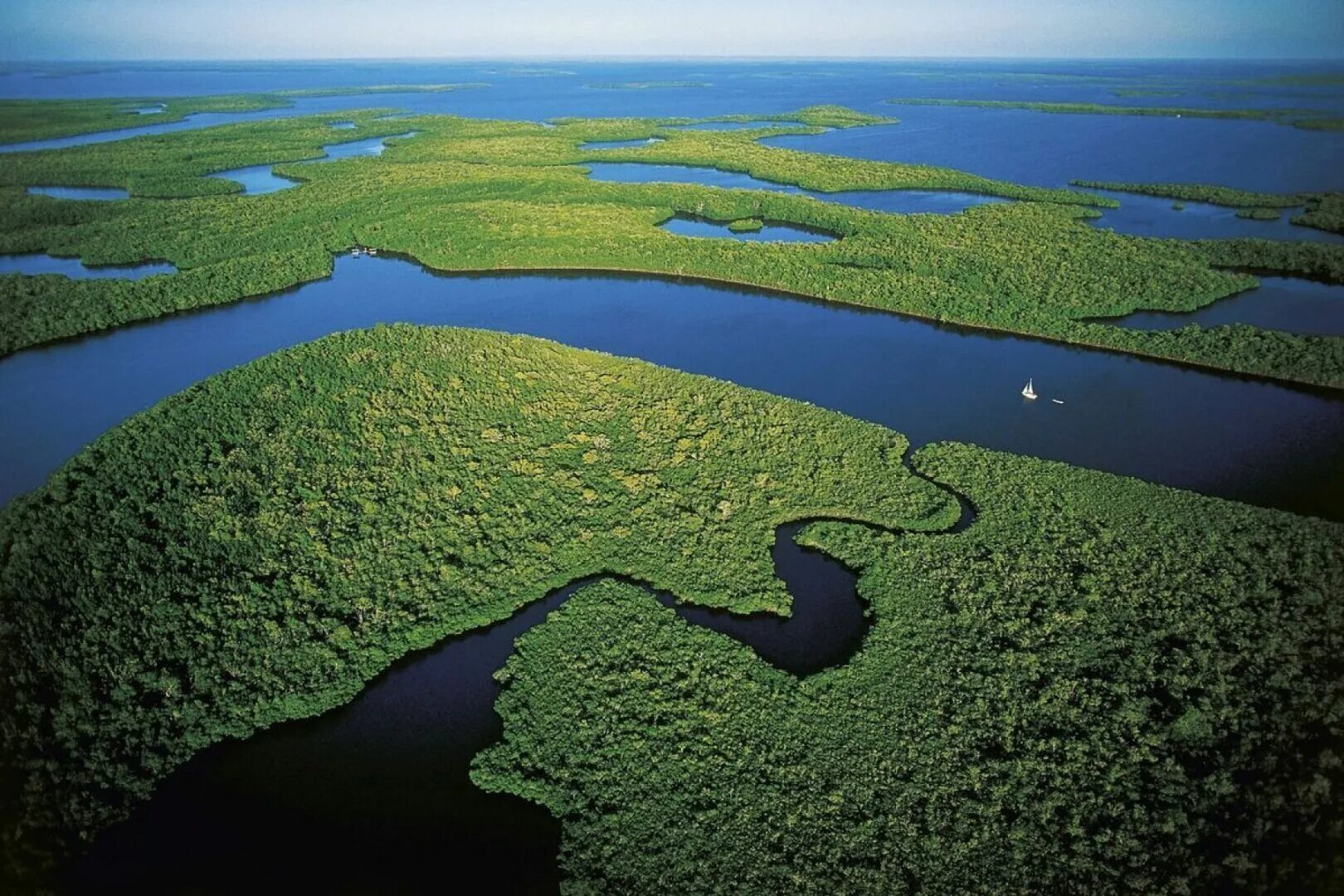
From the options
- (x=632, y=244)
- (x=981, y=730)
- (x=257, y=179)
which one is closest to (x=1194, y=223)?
(x=632, y=244)

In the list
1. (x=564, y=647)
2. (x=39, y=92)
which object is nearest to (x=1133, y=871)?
(x=564, y=647)

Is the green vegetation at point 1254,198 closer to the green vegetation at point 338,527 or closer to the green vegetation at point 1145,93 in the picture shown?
the green vegetation at point 338,527

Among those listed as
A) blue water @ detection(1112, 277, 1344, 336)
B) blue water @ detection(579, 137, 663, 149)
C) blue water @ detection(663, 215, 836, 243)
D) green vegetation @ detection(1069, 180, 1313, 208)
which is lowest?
blue water @ detection(1112, 277, 1344, 336)

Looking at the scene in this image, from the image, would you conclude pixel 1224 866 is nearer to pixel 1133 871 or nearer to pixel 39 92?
pixel 1133 871

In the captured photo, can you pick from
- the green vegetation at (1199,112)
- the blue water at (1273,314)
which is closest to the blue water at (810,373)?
the blue water at (1273,314)

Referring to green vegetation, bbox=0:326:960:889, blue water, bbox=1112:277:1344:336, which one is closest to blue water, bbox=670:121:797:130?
blue water, bbox=1112:277:1344:336

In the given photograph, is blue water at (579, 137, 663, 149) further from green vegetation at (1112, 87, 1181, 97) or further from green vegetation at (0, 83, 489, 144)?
green vegetation at (1112, 87, 1181, 97)
